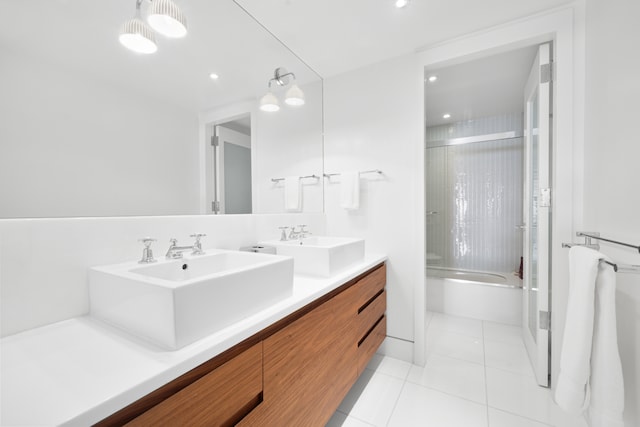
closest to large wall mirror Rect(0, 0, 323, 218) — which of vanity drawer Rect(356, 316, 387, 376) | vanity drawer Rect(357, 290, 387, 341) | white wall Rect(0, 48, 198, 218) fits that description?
white wall Rect(0, 48, 198, 218)

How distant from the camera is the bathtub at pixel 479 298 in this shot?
2.45 meters

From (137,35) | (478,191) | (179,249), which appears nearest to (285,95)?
(137,35)

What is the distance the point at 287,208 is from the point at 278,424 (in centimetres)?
132

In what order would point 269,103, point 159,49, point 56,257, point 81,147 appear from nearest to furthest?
point 56,257 < point 81,147 < point 159,49 < point 269,103

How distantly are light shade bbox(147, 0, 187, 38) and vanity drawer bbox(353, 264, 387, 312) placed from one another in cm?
150

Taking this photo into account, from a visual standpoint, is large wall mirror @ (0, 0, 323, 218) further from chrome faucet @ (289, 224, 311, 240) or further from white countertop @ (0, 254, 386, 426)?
white countertop @ (0, 254, 386, 426)

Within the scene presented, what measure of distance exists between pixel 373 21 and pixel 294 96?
706 millimetres

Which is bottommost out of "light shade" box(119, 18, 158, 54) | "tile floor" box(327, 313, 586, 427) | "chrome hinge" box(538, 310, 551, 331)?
"tile floor" box(327, 313, 586, 427)

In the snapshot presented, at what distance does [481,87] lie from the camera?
243cm

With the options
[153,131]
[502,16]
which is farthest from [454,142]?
[153,131]

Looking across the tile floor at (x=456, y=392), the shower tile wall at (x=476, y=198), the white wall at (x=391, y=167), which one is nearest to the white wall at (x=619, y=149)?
the tile floor at (x=456, y=392)

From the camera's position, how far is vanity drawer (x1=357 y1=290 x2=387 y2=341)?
149cm

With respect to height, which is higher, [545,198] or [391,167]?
[391,167]

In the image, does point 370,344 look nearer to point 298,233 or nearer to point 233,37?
point 298,233
